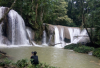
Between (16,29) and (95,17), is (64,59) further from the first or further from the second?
(16,29)

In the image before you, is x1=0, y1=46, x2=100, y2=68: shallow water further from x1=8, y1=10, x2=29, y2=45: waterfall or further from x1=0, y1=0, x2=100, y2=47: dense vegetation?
x1=8, y1=10, x2=29, y2=45: waterfall

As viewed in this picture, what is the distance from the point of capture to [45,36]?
2238 cm

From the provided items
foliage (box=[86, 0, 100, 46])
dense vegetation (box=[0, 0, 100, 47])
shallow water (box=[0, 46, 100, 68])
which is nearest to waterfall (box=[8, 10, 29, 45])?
dense vegetation (box=[0, 0, 100, 47])

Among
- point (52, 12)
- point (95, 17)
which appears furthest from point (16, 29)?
point (95, 17)

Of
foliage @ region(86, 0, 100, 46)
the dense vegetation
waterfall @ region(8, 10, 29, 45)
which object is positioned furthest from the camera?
waterfall @ region(8, 10, 29, 45)

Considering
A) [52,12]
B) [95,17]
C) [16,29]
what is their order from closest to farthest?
1. [95,17]
2. [16,29]
3. [52,12]

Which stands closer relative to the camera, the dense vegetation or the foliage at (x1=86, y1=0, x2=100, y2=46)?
the foliage at (x1=86, y1=0, x2=100, y2=46)

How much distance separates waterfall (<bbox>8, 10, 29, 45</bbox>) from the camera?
701 inches

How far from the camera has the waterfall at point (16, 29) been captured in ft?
58.4

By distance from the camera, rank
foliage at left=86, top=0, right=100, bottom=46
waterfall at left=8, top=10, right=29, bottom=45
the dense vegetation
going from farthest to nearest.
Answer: waterfall at left=8, top=10, right=29, bottom=45 → the dense vegetation → foliage at left=86, top=0, right=100, bottom=46

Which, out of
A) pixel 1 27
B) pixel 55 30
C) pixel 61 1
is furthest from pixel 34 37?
pixel 61 1

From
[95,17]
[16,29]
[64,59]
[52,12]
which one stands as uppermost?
[52,12]

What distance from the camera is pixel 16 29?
18.6 metres

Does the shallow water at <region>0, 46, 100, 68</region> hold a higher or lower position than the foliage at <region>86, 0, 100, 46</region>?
lower
